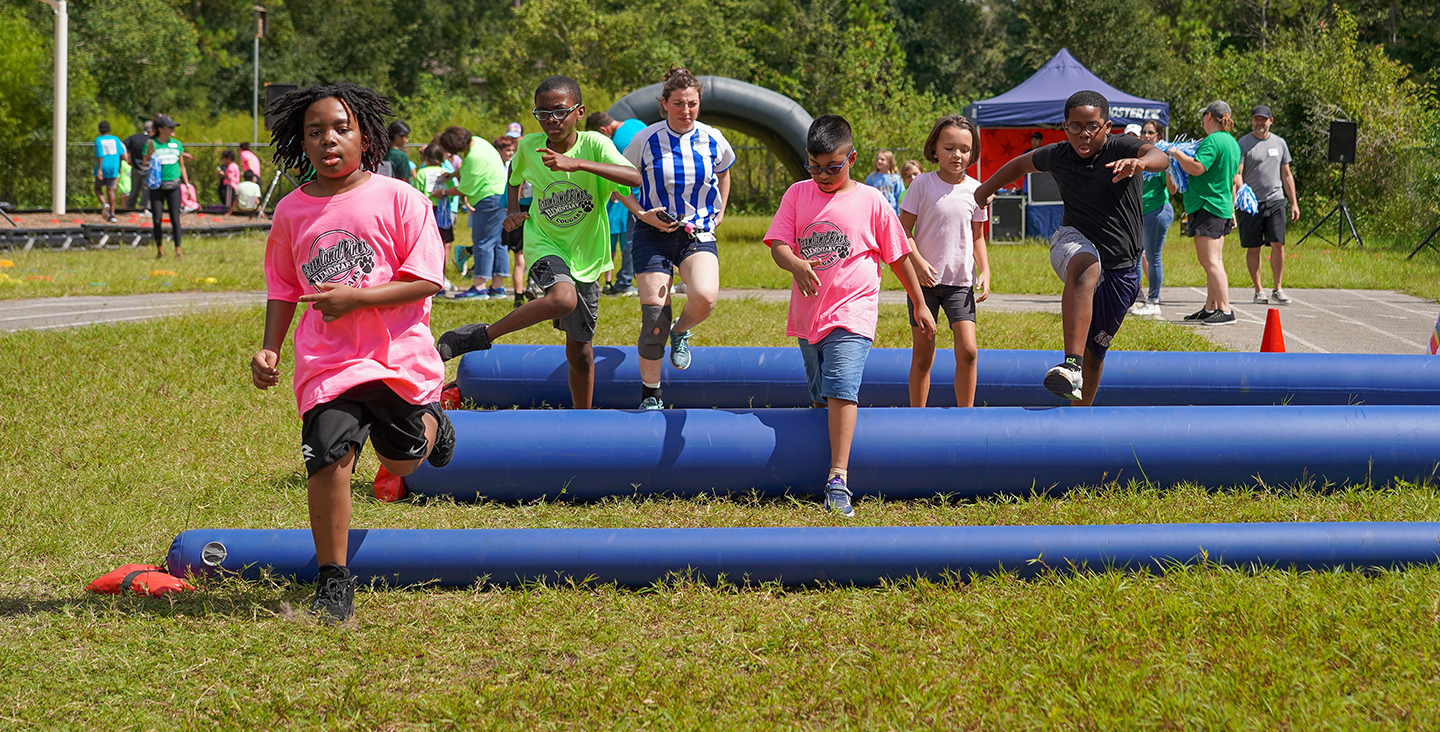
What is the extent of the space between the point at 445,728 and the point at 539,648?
0.56 m

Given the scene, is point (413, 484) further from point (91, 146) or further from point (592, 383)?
point (91, 146)

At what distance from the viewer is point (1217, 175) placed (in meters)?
10.6

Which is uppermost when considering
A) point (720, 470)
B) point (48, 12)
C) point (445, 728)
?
point (48, 12)

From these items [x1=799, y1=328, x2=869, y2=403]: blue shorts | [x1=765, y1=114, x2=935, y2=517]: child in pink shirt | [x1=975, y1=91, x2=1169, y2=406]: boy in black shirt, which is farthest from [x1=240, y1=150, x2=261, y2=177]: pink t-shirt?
[x1=799, y1=328, x2=869, y2=403]: blue shorts

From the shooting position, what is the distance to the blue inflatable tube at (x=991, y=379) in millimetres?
6117

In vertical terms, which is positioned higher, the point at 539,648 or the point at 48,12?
the point at 48,12

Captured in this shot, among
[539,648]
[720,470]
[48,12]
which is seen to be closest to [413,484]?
[720,470]

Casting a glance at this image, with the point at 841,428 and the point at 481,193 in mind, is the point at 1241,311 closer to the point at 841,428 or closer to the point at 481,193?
the point at 481,193

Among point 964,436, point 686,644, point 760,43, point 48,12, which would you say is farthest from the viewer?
point 760,43

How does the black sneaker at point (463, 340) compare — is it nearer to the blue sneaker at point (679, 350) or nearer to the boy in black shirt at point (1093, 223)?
the blue sneaker at point (679, 350)

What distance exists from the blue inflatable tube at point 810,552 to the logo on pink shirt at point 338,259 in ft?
3.05

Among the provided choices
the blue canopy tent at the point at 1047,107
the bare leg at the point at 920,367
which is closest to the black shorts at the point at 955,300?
the bare leg at the point at 920,367

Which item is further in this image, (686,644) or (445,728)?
(686,644)

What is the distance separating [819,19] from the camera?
137 feet
